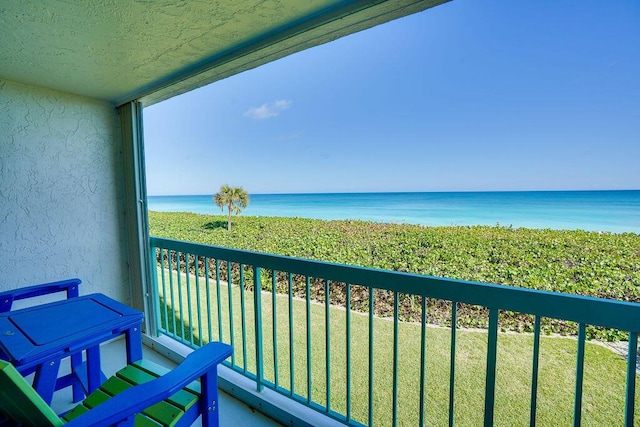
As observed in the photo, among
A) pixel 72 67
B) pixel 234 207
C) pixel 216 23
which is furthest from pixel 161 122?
pixel 216 23

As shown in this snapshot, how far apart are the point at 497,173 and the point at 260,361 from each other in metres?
14.6

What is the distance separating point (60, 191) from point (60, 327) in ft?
5.28

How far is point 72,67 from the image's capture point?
6.55 feet

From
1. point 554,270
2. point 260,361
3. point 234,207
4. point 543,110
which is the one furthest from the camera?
point 234,207

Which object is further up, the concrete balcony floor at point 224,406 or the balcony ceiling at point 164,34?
the balcony ceiling at point 164,34

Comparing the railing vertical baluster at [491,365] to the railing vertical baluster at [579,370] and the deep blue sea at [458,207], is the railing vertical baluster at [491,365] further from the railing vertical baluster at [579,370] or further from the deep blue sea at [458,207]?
the deep blue sea at [458,207]

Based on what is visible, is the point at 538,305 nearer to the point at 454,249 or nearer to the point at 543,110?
the point at 454,249

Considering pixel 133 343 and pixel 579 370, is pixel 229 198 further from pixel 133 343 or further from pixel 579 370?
pixel 579 370

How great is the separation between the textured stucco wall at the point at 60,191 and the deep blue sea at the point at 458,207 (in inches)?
396

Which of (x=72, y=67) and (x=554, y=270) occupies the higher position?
(x=72, y=67)

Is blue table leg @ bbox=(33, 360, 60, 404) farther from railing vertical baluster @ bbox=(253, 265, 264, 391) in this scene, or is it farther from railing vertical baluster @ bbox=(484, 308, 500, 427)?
railing vertical baluster @ bbox=(484, 308, 500, 427)

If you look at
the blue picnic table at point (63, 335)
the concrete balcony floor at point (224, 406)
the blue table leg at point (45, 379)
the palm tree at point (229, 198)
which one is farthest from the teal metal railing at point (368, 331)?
the palm tree at point (229, 198)

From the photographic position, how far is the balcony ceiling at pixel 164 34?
1365 millimetres

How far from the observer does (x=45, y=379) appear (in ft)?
5.03
